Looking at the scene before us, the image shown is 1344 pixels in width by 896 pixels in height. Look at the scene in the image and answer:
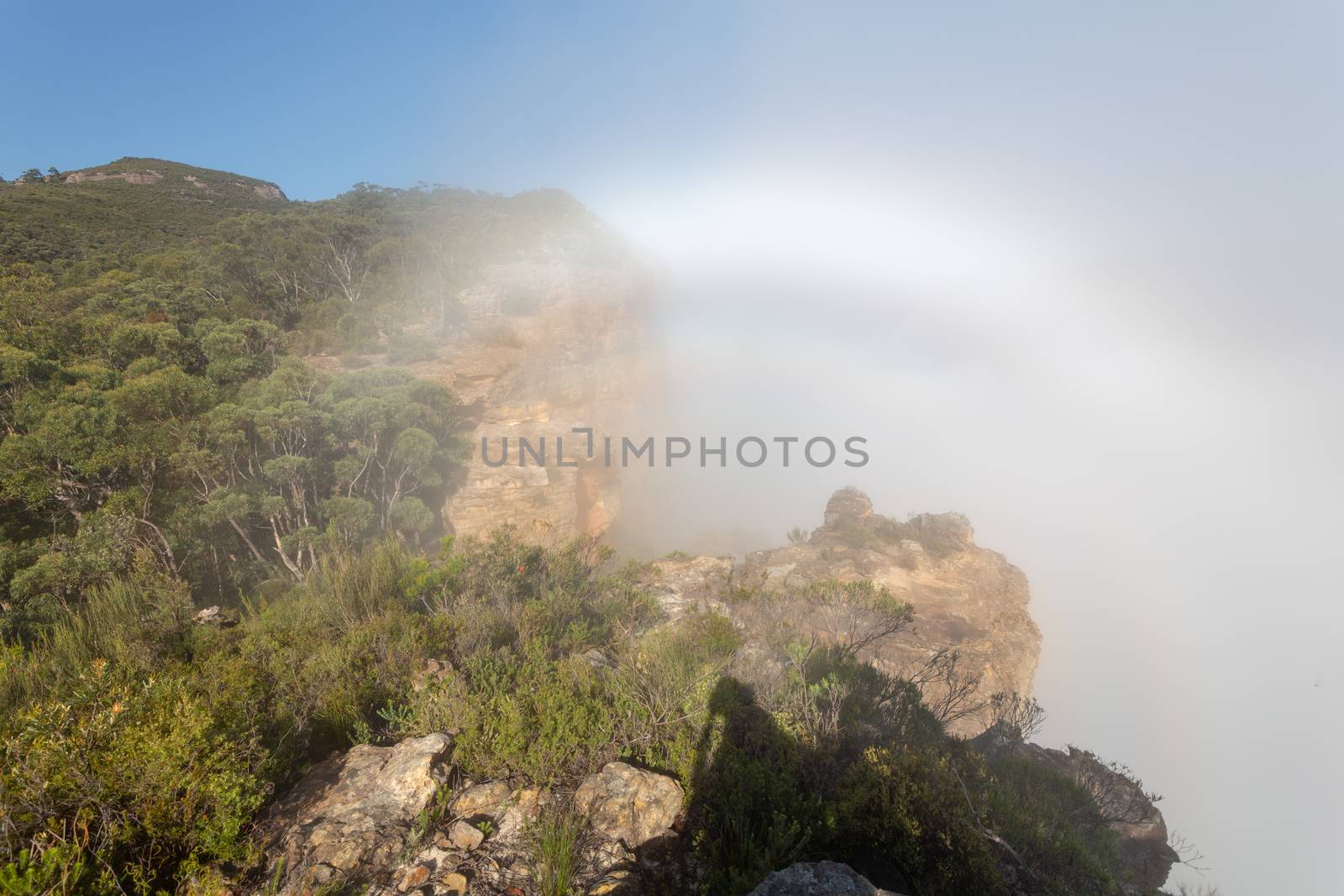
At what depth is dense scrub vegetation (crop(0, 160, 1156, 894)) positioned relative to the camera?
8.92 ft

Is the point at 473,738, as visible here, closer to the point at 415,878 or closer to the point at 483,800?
the point at 483,800

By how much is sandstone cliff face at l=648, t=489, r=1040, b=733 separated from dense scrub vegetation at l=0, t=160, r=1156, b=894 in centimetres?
162

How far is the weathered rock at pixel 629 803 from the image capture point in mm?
3201

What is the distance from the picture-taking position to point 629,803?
3320 millimetres

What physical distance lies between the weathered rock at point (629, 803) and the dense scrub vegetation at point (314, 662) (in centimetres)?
17

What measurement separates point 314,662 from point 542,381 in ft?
64.3

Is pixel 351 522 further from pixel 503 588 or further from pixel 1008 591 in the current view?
pixel 1008 591

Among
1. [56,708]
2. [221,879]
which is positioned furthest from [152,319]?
[221,879]

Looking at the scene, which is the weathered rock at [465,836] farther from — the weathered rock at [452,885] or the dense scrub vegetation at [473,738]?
the dense scrub vegetation at [473,738]

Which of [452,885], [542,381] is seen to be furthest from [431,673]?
[542,381]

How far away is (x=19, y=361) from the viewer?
1112 centimetres

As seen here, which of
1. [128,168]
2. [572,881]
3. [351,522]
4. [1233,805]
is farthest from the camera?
[128,168]

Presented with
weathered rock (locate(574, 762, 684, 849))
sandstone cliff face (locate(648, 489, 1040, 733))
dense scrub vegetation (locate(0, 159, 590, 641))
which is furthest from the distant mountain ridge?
weathered rock (locate(574, 762, 684, 849))

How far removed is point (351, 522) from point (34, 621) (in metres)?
5.55
